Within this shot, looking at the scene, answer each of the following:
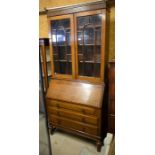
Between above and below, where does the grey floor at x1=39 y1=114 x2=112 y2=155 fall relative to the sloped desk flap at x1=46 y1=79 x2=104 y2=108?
below

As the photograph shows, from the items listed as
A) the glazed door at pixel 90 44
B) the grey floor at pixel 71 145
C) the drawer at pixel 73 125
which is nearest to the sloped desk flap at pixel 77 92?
the glazed door at pixel 90 44

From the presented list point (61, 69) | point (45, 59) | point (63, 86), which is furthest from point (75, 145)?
point (45, 59)

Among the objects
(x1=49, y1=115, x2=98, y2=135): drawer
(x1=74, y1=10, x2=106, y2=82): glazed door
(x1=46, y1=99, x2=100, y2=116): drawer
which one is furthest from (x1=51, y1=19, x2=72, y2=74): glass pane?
(x1=49, y1=115, x2=98, y2=135): drawer

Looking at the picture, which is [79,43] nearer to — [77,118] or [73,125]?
[77,118]

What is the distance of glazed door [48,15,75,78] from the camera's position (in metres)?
2.19

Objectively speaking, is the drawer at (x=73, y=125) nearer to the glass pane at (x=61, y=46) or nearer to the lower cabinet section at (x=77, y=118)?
the lower cabinet section at (x=77, y=118)

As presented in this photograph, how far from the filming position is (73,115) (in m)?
2.20

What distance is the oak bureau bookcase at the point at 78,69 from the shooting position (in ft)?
6.53

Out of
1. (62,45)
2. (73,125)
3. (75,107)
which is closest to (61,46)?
(62,45)

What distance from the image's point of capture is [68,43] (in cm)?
225

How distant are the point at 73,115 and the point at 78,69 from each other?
0.68 m

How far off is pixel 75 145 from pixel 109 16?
1913 mm

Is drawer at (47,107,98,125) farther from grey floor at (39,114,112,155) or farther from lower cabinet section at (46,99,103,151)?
grey floor at (39,114,112,155)
